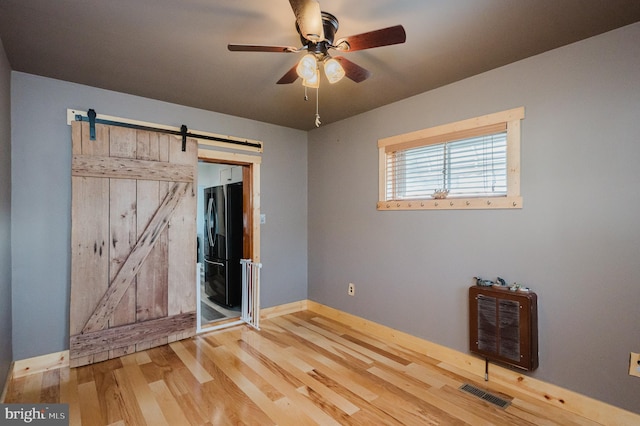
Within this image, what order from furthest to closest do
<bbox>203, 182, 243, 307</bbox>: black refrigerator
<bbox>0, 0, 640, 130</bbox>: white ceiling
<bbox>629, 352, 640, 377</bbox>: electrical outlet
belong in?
1. <bbox>203, 182, 243, 307</bbox>: black refrigerator
2. <bbox>629, 352, 640, 377</bbox>: electrical outlet
3. <bbox>0, 0, 640, 130</bbox>: white ceiling

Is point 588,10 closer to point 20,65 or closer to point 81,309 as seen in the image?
point 20,65

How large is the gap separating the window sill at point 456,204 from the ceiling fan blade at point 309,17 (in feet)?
6.07

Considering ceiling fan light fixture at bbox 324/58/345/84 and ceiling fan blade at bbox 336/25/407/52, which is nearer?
ceiling fan blade at bbox 336/25/407/52

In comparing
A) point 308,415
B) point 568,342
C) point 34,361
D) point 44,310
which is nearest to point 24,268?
point 44,310

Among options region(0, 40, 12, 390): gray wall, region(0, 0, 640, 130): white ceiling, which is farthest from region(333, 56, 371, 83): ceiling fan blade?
region(0, 40, 12, 390): gray wall

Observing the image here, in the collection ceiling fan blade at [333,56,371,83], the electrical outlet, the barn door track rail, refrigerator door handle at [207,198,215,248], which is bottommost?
the electrical outlet

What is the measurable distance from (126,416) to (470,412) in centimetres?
231

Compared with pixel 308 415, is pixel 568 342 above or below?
above

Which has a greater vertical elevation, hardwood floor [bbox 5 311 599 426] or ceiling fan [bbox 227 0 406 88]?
ceiling fan [bbox 227 0 406 88]

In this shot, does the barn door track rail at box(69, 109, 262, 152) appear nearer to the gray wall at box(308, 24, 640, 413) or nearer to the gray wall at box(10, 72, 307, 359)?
the gray wall at box(10, 72, 307, 359)

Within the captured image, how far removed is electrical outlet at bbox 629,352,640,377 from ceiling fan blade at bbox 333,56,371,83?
2.45m

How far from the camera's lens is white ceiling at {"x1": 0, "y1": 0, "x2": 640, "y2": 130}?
179 centimetres

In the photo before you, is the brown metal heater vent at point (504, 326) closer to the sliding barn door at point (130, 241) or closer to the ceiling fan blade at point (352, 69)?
the ceiling fan blade at point (352, 69)

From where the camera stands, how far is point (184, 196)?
3346 mm
